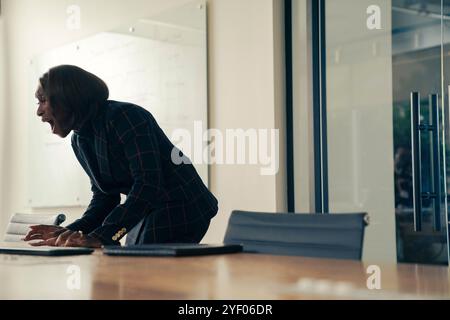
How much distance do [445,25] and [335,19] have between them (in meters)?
0.69

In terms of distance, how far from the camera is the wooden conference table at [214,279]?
3.27 ft

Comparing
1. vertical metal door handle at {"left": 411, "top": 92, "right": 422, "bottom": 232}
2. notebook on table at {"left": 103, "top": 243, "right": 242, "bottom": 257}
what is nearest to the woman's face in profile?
notebook on table at {"left": 103, "top": 243, "right": 242, "bottom": 257}

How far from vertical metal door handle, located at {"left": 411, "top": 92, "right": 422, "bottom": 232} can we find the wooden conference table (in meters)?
1.84

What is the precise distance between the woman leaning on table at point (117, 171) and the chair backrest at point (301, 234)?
34 centimetres

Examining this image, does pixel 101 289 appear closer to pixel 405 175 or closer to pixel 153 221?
pixel 153 221

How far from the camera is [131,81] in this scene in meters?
5.05

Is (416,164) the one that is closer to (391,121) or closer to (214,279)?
(391,121)

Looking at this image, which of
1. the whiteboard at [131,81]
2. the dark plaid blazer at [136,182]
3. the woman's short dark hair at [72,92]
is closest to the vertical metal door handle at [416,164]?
the dark plaid blazer at [136,182]

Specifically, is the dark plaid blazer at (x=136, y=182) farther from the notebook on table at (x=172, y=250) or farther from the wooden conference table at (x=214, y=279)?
the wooden conference table at (x=214, y=279)

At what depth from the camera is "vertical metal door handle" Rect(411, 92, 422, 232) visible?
3.29 meters

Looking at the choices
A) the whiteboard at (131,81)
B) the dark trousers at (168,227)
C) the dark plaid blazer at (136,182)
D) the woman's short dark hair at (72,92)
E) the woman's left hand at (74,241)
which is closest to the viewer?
the woman's left hand at (74,241)

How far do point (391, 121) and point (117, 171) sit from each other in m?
1.66
